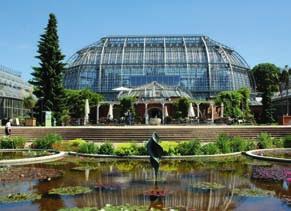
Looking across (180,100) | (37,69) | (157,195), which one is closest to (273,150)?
(157,195)

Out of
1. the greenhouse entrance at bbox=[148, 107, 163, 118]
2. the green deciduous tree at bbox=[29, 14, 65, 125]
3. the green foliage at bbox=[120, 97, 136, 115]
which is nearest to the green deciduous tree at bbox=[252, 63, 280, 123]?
the greenhouse entrance at bbox=[148, 107, 163, 118]

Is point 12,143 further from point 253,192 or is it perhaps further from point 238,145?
point 253,192

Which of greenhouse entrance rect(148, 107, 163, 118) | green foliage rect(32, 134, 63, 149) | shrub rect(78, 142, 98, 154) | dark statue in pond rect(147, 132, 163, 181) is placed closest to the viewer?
dark statue in pond rect(147, 132, 163, 181)

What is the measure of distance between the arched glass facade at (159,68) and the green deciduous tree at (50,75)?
32.1 meters

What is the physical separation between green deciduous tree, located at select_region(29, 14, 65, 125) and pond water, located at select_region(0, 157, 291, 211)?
91.2 feet

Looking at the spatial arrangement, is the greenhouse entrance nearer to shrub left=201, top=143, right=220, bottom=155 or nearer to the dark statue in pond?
shrub left=201, top=143, right=220, bottom=155

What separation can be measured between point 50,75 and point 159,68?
36721 millimetres

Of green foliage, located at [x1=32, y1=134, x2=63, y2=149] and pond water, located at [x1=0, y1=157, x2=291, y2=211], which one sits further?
green foliage, located at [x1=32, y1=134, x2=63, y2=149]

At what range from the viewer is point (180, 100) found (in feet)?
217

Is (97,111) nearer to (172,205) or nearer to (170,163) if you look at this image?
(170,163)

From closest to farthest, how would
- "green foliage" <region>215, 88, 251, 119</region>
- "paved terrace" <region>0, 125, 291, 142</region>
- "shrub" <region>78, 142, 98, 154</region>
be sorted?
"shrub" <region>78, 142, 98, 154</region> < "paved terrace" <region>0, 125, 291, 142</region> < "green foliage" <region>215, 88, 251, 119</region>

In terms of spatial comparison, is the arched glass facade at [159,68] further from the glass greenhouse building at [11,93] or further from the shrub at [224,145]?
the shrub at [224,145]

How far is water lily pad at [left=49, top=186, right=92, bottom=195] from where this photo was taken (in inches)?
565

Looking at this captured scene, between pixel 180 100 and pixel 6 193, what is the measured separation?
2074 inches
